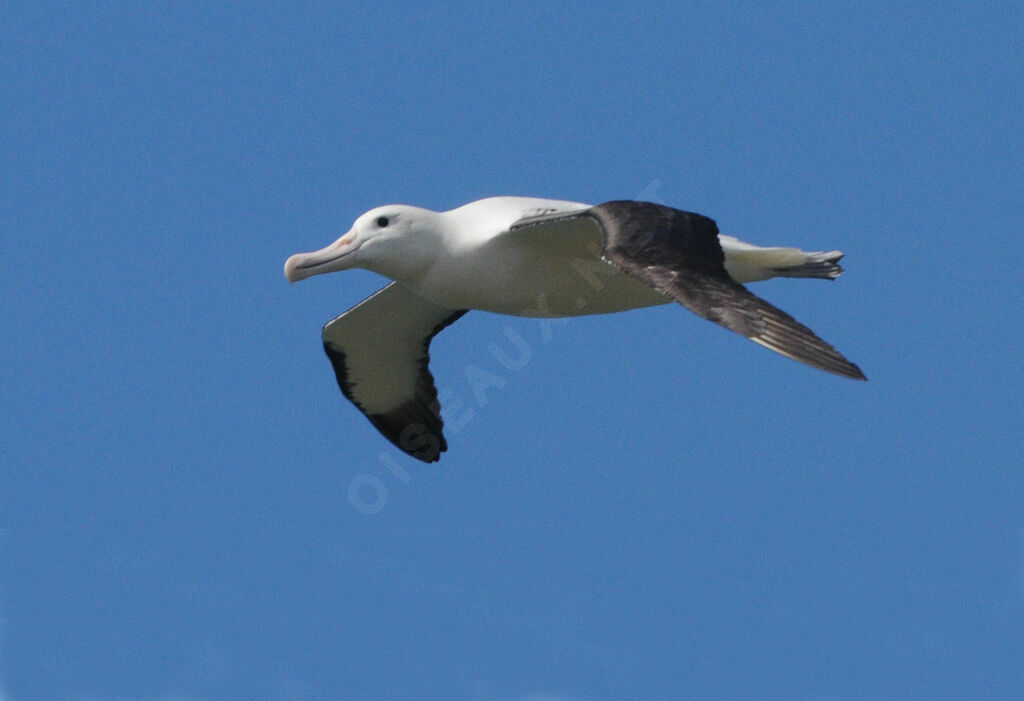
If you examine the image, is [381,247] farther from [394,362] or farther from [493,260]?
[394,362]

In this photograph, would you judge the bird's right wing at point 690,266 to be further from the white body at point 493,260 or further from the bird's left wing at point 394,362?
the bird's left wing at point 394,362

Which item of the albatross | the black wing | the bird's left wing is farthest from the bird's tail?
the bird's left wing

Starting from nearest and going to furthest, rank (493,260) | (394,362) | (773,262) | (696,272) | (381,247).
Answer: (696,272), (493,260), (381,247), (773,262), (394,362)

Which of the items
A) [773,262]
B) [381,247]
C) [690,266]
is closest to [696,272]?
[690,266]

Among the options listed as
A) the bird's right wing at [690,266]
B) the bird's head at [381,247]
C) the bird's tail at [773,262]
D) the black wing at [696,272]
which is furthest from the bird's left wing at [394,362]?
the black wing at [696,272]

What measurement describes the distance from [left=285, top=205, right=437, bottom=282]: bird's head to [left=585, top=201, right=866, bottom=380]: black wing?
4.81 feet

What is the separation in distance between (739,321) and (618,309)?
2.90m

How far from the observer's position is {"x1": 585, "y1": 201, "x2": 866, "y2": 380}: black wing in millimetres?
11219

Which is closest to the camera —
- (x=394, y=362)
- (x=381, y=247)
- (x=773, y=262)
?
(x=381, y=247)

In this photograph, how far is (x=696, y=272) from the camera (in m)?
12.2

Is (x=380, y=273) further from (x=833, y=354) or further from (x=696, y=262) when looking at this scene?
(x=833, y=354)

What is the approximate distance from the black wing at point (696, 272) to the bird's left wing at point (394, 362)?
3331mm

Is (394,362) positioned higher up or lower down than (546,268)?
higher up

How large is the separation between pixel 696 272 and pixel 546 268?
1886 millimetres
